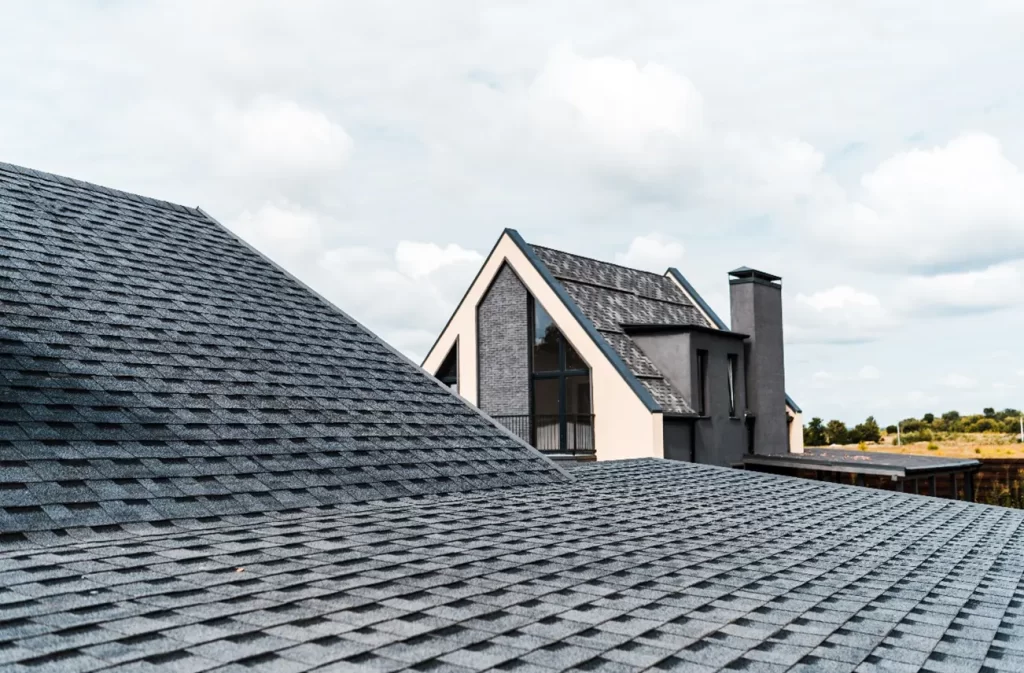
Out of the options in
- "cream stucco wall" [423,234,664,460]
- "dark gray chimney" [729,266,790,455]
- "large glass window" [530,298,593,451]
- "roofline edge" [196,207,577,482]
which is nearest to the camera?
"roofline edge" [196,207,577,482]

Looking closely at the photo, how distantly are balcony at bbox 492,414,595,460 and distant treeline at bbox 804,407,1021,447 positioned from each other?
33.8 metres

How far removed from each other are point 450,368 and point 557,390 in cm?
513

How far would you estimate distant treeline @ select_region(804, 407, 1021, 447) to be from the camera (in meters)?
60.1

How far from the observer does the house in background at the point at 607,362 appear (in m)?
25.8

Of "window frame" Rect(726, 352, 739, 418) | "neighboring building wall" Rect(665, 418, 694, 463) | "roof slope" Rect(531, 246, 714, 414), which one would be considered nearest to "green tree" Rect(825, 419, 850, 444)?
"roof slope" Rect(531, 246, 714, 414)

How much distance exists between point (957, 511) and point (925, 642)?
9454mm

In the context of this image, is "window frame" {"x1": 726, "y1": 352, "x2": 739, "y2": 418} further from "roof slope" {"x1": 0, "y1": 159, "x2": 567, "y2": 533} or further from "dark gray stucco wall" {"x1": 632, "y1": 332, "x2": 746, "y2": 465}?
"roof slope" {"x1": 0, "y1": 159, "x2": 567, "y2": 533}

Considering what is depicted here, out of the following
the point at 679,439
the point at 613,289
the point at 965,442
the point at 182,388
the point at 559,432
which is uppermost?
the point at 613,289

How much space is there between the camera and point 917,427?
7938cm

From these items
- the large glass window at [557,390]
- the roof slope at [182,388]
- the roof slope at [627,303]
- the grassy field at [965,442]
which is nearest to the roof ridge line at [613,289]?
the roof slope at [627,303]

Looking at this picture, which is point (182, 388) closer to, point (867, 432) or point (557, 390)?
point (557, 390)

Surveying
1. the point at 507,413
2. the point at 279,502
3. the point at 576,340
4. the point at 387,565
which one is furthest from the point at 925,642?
the point at 507,413

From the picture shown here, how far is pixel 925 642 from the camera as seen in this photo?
567 cm

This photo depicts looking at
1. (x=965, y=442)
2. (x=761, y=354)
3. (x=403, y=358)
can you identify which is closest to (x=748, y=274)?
(x=761, y=354)
